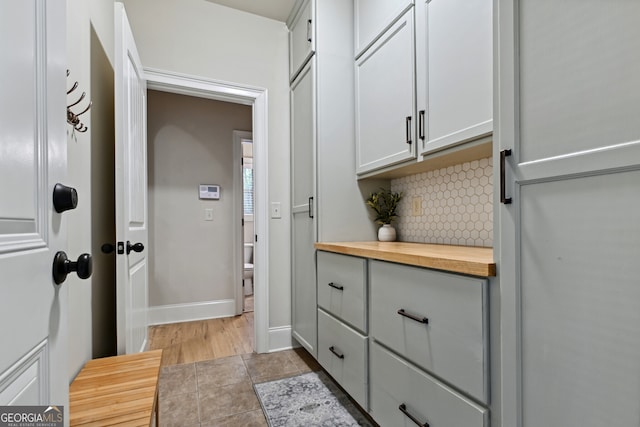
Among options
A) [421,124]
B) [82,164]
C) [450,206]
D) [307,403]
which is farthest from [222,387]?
[421,124]

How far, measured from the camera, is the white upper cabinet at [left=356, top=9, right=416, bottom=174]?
5.09 ft

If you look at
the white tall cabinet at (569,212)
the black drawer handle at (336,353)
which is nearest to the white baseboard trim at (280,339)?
the black drawer handle at (336,353)

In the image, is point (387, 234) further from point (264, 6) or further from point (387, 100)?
point (264, 6)

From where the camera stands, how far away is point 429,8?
4.59 ft

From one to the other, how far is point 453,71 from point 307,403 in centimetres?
179

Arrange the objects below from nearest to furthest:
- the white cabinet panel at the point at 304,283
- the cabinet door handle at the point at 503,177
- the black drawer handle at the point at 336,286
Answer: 1. the cabinet door handle at the point at 503,177
2. the black drawer handle at the point at 336,286
3. the white cabinet panel at the point at 304,283

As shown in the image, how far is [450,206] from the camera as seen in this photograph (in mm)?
1696

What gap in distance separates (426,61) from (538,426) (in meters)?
1.40

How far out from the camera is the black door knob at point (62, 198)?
589 mm

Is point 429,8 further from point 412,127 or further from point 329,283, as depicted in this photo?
point 329,283

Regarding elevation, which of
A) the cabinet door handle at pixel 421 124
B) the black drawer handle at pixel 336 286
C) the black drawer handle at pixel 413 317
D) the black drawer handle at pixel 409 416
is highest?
the cabinet door handle at pixel 421 124

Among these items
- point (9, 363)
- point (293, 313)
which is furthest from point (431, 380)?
point (293, 313)

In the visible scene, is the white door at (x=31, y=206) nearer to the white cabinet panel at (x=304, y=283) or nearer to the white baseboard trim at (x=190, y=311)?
the white cabinet panel at (x=304, y=283)

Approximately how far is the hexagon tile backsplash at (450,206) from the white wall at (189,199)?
2.04 metres
